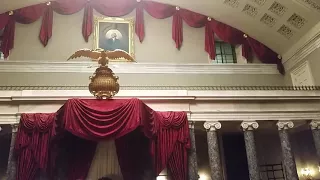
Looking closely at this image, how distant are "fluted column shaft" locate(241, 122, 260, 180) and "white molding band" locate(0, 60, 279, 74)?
350cm

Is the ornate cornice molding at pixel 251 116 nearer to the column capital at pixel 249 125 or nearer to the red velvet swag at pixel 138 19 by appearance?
the column capital at pixel 249 125

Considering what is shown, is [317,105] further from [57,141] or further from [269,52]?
[57,141]

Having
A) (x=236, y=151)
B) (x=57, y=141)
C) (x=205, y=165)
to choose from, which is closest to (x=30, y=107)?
(x=57, y=141)

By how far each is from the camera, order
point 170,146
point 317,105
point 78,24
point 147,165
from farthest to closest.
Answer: point 78,24 < point 317,105 < point 147,165 < point 170,146

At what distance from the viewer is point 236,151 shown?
12719 millimetres

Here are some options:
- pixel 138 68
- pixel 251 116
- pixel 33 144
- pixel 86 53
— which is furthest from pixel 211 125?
pixel 33 144

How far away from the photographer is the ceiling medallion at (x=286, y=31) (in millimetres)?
13188

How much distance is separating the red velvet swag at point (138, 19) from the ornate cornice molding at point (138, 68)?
0.43m

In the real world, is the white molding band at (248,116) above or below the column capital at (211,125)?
above

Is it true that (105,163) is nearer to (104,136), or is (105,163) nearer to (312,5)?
(104,136)

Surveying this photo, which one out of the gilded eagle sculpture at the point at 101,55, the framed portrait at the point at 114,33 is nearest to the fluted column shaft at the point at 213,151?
the gilded eagle sculpture at the point at 101,55

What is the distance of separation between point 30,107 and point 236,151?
706 cm

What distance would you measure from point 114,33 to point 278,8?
19.8ft

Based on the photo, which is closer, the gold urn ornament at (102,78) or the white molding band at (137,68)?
the gold urn ornament at (102,78)
